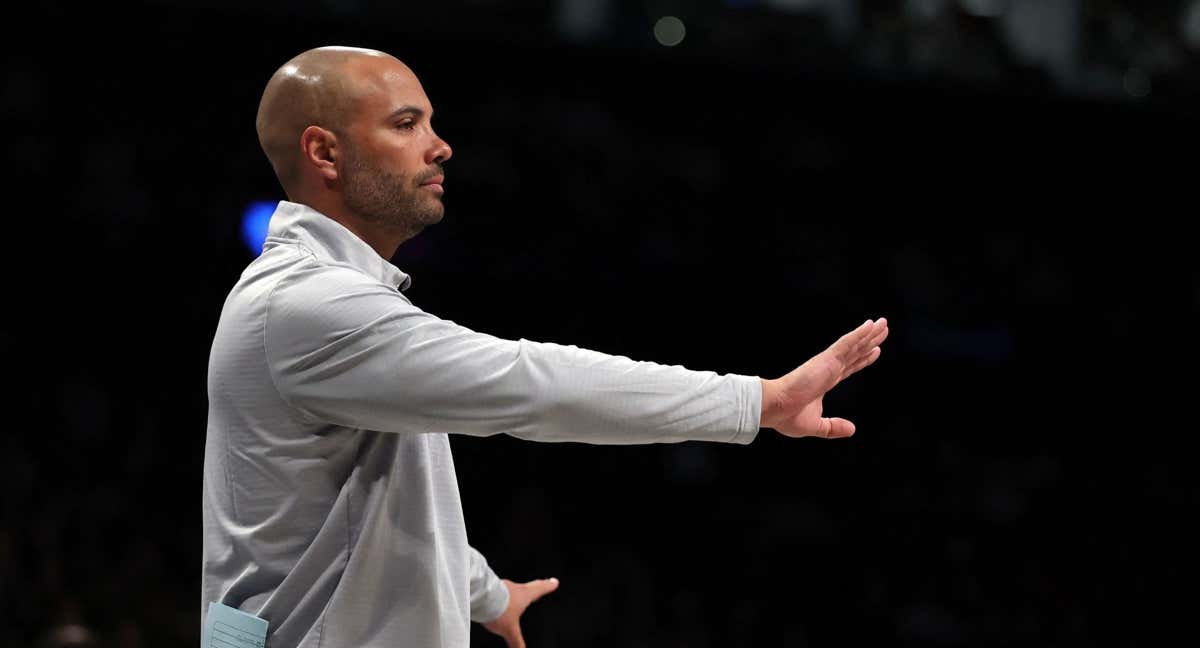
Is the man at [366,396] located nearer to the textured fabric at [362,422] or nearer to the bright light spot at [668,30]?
the textured fabric at [362,422]

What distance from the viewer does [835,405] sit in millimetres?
6559

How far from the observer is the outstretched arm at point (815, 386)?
4.68ft

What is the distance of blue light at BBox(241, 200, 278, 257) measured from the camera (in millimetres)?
5676

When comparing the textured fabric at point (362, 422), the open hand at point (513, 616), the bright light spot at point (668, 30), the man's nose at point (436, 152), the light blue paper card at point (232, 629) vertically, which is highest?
the bright light spot at point (668, 30)

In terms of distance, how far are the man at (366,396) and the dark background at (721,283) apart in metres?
3.46

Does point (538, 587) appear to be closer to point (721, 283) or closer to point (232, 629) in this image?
point (232, 629)

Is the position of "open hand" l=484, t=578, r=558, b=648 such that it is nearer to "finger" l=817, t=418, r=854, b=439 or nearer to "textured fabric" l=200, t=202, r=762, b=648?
"textured fabric" l=200, t=202, r=762, b=648

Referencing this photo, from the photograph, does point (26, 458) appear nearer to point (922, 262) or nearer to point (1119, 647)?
point (922, 262)

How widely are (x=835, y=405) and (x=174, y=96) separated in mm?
3661

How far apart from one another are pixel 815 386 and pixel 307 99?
766 mm

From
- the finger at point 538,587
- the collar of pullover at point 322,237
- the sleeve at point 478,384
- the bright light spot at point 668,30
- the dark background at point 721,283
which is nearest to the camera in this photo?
the sleeve at point 478,384

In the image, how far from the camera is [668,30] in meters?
5.95

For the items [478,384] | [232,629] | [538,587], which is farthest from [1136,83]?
[232,629]

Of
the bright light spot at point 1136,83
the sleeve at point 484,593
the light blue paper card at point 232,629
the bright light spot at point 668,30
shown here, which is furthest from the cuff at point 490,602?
the bright light spot at point 1136,83
